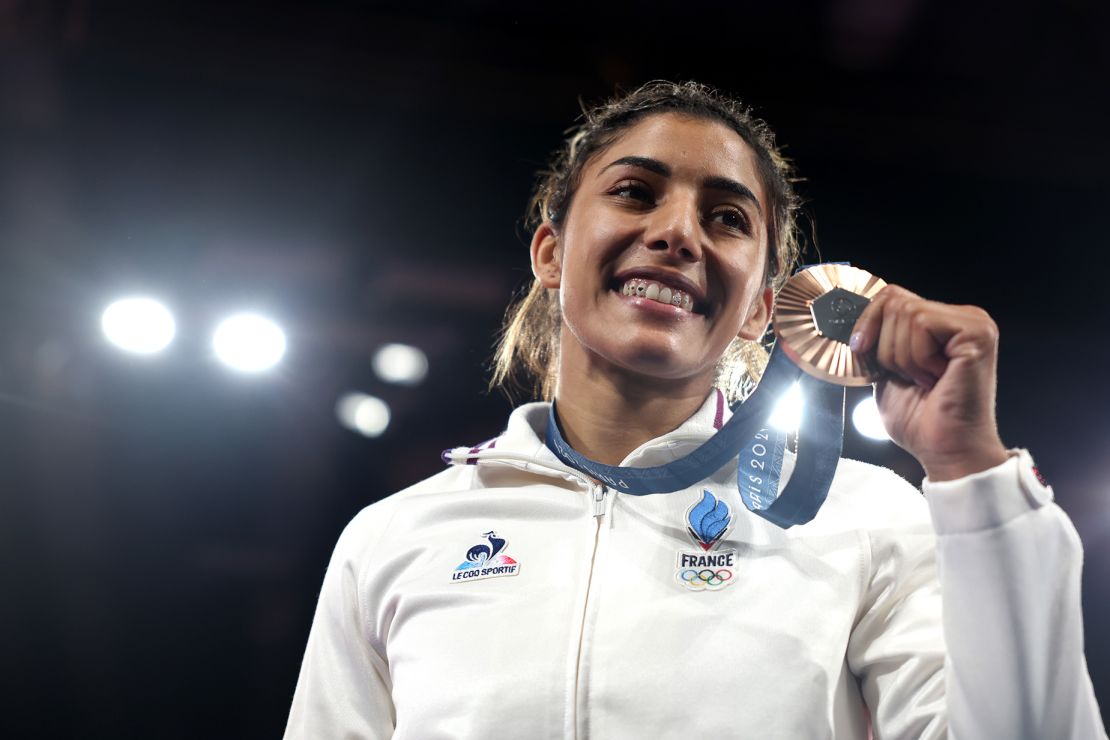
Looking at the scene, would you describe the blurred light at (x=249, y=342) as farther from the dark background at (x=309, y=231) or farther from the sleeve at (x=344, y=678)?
the sleeve at (x=344, y=678)

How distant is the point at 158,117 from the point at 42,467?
1.54 m

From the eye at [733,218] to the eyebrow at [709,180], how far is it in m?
0.04

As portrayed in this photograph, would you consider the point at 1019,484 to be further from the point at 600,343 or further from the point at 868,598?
the point at 600,343

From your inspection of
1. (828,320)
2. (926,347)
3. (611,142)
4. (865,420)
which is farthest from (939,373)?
(865,420)

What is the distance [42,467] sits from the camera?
12.1ft

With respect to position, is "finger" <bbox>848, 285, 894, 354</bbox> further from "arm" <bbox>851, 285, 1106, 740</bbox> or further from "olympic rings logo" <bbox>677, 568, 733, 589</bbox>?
"olympic rings logo" <bbox>677, 568, 733, 589</bbox>

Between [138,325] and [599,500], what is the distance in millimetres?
2840

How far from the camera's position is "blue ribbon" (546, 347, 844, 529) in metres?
1.53

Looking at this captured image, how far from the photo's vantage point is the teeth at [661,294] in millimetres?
1798

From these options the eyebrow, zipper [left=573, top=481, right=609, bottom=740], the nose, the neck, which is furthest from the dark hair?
zipper [left=573, top=481, right=609, bottom=740]

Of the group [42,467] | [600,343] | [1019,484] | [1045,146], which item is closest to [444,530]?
[600,343]

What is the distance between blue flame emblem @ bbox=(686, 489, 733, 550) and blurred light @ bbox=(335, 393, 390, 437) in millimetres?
2781

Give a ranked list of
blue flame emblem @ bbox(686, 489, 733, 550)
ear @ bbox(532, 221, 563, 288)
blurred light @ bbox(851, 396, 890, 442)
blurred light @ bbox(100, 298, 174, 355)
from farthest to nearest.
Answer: blurred light @ bbox(851, 396, 890, 442), blurred light @ bbox(100, 298, 174, 355), ear @ bbox(532, 221, 563, 288), blue flame emblem @ bbox(686, 489, 733, 550)

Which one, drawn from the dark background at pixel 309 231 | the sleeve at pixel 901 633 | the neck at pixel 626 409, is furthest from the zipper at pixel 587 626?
the dark background at pixel 309 231
